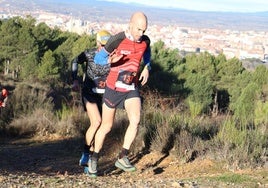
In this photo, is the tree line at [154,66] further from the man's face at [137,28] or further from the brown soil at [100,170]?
the man's face at [137,28]

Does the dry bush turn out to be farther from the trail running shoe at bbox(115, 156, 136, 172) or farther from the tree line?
the tree line

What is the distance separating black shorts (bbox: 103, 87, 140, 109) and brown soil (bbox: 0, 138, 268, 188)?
788mm

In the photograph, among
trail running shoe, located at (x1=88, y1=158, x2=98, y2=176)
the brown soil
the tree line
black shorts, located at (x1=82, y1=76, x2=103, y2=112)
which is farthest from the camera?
the tree line

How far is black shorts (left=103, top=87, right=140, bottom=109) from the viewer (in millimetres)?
5516

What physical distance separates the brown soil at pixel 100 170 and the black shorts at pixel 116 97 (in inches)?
→ 31.0

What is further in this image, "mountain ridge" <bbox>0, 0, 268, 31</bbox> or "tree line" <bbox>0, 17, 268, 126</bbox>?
"mountain ridge" <bbox>0, 0, 268, 31</bbox>

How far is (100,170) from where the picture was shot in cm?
674

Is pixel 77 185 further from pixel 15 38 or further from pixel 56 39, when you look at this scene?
pixel 56 39

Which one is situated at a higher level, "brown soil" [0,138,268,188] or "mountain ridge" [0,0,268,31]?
"brown soil" [0,138,268,188]

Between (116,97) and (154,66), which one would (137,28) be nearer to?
(116,97)

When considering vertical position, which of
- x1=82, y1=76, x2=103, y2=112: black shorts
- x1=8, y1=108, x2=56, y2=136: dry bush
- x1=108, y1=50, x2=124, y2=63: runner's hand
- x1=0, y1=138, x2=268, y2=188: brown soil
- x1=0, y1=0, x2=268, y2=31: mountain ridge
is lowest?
x1=0, y1=0, x2=268, y2=31: mountain ridge

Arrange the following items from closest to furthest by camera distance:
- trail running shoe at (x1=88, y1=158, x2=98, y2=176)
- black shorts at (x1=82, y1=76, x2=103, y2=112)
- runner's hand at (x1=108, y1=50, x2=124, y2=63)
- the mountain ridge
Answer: runner's hand at (x1=108, y1=50, x2=124, y2=63) → trail running shoe at (x1=88, y1=158, x2=98, y2=176) → black shorts at (x1=82, y1=76, x2=103, y2=112) → the mountain ridge

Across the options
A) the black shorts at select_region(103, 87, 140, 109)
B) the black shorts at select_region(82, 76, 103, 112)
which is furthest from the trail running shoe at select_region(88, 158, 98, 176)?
the black shorts at select_region(82, 76, 103, 112)

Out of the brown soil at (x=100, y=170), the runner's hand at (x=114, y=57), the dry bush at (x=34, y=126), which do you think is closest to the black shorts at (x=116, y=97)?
the runner's hand at (x=114, y=57)
